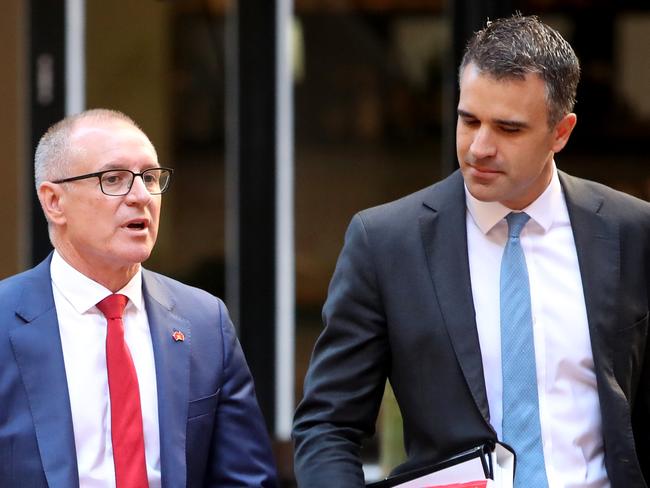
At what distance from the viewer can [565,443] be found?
9.80ft

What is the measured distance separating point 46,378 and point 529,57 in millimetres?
1316

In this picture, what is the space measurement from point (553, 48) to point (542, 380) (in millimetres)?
749

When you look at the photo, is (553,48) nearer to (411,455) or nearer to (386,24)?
(411,455)

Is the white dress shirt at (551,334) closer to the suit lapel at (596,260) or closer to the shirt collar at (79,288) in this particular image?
the suit lapel at (596,260)

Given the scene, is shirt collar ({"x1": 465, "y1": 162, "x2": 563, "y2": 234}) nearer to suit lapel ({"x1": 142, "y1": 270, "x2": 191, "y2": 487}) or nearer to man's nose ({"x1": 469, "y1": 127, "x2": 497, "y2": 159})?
man's nose ({"x1": 469, "y1": 127, "x2": 497, "y2": 159})

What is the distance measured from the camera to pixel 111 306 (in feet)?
10.5

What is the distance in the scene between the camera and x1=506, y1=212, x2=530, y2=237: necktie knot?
310 centimetres

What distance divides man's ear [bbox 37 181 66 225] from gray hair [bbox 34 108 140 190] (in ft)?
0.08

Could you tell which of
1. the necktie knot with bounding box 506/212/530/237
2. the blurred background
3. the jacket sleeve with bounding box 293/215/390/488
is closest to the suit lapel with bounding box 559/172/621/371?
the necktie knot with bounding box 506/212/530/237

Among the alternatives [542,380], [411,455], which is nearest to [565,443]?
[542,380]

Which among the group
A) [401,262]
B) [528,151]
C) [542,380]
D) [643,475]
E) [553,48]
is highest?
[553,48]

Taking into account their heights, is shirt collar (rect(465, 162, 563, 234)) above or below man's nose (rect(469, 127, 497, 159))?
below

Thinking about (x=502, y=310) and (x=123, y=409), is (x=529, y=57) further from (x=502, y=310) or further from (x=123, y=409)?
(x=123, y=409)

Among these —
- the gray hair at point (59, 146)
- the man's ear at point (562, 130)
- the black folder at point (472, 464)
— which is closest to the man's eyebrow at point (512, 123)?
the man's ear at point (562, 130)
